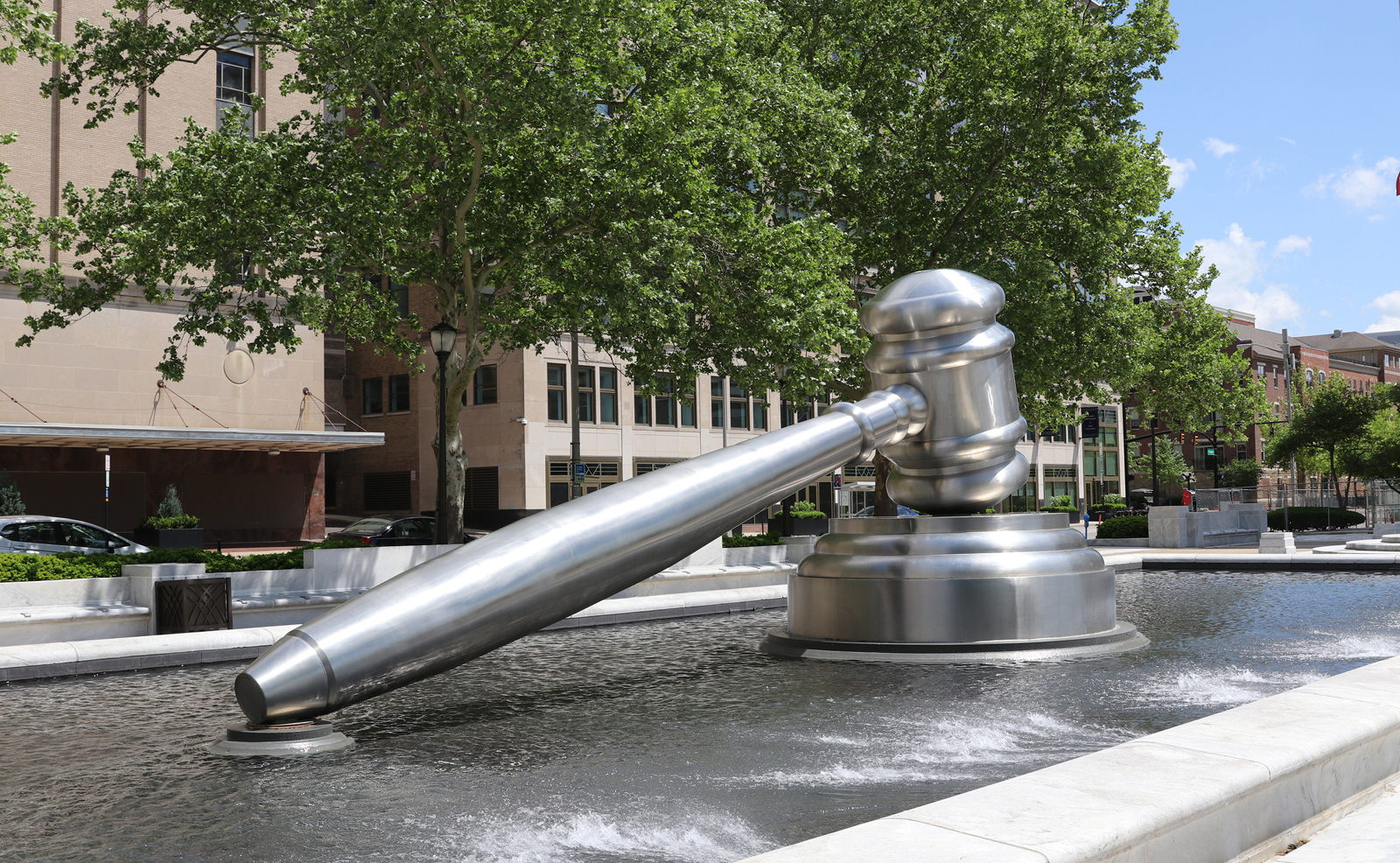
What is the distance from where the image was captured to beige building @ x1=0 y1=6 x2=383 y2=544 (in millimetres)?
31578

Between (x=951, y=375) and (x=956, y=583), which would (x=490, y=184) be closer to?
(x=951, y=375)

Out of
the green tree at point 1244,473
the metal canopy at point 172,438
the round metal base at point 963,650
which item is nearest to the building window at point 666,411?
the metal canopy at point 172,438

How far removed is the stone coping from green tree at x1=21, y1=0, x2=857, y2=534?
12923 millimetres

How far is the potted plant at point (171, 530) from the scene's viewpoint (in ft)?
100.0

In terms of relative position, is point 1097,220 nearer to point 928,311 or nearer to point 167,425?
point 928,311

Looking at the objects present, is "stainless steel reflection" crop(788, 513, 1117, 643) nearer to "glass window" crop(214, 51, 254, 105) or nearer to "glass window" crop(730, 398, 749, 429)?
"glass window" crop(214, 51, 254, 105)

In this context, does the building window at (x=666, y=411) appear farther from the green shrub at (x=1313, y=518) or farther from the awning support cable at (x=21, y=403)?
the awning support cable at (x=21, y=403)

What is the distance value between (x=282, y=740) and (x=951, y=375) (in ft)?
15.7

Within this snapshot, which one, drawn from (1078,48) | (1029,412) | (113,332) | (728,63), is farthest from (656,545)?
(113,332)

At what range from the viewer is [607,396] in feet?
158

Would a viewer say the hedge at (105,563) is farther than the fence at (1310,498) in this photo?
No

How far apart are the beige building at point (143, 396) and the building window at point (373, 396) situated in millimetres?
14410

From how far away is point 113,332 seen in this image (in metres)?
33.1

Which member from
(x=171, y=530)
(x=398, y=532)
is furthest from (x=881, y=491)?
(x=171, y=530)
